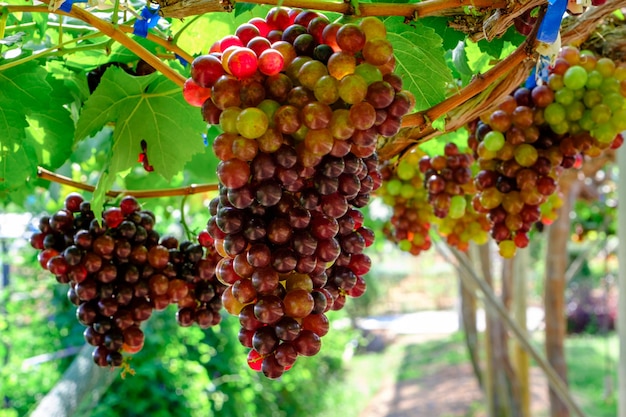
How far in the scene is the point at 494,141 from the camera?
106 centimetres

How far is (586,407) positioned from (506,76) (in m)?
7.81

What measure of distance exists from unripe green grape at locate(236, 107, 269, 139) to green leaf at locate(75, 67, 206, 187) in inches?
Result: 18.4

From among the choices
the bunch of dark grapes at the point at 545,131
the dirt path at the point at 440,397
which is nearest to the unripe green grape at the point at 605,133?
the bunch of dark grapes at the point at 545,131

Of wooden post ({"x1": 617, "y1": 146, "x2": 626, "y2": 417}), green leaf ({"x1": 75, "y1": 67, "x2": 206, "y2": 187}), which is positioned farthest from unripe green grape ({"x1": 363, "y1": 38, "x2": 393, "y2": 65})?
wooden post ({"x1": 617, "y1": 146, "x2": 626, "y2": 417})

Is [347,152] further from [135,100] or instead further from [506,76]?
[135,100]

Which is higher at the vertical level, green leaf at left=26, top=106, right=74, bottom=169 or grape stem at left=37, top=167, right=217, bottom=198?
green leaf at left=26, top=106, right=74, bottom=169

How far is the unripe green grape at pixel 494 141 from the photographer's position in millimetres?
1059

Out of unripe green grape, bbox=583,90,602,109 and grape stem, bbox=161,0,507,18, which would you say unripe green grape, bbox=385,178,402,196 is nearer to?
unripe green grape, bbox=583,90,602,109

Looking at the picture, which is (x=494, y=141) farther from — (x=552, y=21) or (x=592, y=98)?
(x=552, y=21)

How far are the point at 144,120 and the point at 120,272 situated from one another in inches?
9.9

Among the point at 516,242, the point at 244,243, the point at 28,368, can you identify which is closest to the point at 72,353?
the point at 28,368

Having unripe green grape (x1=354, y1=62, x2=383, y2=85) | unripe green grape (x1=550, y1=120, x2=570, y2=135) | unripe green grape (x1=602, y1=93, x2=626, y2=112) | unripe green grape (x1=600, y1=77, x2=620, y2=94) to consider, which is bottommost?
unripe green grape (x1=354, y1=62, x2=383, y2=85)

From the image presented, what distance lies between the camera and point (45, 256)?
104 cm

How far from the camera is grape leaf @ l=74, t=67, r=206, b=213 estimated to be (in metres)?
0.96
